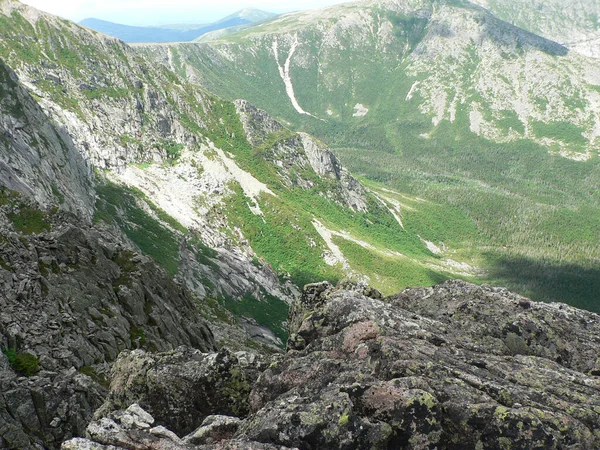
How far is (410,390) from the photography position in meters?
16.5

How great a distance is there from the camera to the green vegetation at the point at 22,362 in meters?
27.7

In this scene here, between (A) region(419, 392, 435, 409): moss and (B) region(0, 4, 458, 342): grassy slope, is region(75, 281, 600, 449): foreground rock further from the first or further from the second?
(B) region(0, 4, 458, 342): grassy slope

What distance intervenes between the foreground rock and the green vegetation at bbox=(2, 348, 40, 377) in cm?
1626

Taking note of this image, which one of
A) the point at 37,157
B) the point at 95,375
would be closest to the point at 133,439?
the point at 95,375

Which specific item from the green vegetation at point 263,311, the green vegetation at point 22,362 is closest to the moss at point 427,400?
the green vegetation at point 22,362

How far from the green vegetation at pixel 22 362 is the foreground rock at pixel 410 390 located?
16.3 m

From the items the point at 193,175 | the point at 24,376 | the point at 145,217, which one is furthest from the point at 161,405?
the point at 193,175

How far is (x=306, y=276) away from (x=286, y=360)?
4826 inches

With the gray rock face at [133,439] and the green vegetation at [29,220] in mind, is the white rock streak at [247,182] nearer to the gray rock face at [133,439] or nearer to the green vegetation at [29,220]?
the green vegetation at [29,220]

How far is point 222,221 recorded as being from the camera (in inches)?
5915

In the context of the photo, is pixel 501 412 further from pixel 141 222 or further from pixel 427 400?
pixel 141 222

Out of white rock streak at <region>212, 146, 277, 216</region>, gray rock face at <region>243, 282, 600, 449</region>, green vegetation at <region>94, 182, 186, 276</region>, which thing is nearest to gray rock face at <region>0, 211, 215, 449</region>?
gray rock face at <region>243, 282, 600, 449</region>

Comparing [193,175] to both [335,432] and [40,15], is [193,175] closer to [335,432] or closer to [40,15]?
[40,15]

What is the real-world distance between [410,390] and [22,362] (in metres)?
26.3
